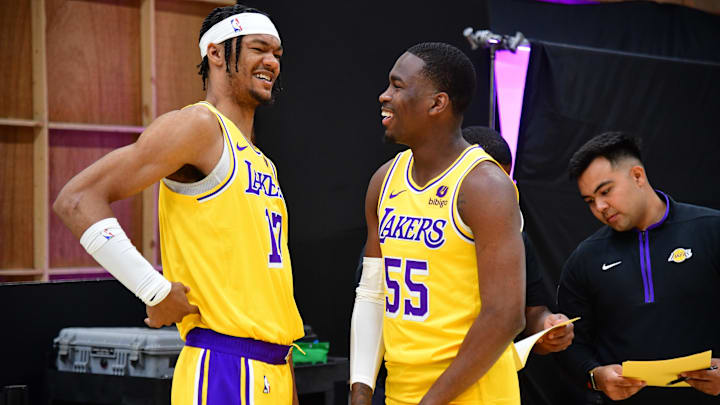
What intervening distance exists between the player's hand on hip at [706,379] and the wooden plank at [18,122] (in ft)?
12.0

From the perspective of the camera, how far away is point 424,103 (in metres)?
2.38

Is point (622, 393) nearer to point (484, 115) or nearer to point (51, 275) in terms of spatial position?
point (484, 115)

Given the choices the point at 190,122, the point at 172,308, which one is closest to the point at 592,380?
the point at 172,308

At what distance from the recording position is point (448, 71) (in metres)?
2.39

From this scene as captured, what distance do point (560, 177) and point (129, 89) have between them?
271cm

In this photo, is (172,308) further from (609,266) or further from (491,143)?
(609,266)

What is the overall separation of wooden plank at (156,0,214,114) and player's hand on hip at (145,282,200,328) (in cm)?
325

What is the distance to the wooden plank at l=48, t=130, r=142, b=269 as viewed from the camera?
5.14 metres

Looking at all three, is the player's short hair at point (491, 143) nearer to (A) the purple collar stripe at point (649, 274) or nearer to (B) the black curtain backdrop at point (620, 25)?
(A) the purple collar stripe at point (649, 274)

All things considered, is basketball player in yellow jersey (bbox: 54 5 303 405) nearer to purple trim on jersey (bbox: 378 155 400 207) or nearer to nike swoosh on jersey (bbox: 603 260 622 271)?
purple trim on jersey (bbox: 378 155 400 207)

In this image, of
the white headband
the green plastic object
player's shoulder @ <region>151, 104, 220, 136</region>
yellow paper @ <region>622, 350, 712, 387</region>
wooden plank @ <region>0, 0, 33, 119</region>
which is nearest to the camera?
player's shoulder @ <region>151, 104, 220, 136</region>

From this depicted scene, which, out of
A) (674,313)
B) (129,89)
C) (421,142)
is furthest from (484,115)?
(421,142)

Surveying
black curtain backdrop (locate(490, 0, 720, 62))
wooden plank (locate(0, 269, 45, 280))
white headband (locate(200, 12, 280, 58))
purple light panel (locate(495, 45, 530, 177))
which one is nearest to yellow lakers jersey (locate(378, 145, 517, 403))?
white headband (locate(200, 12, 280, 58))

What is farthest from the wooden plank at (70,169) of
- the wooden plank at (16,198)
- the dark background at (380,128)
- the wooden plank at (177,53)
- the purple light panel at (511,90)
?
the purple light panel at (511,90)
